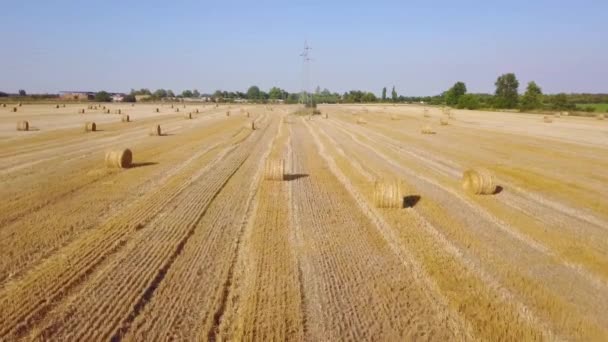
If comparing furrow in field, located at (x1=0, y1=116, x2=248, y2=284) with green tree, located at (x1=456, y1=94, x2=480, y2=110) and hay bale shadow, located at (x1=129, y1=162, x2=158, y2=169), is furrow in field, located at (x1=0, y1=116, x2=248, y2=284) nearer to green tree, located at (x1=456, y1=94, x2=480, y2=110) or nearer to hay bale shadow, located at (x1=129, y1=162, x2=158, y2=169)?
hay bale shadow, located at (x1=129, y1=162, x2=158, y2=169)

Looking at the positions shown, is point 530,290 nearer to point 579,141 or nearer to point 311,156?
point 311,156

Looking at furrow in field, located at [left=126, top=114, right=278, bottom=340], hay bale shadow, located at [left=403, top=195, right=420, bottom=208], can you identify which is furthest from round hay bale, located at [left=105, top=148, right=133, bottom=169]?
hay bale shadow, located at [left=403, top=195, right=420, bottom=208]

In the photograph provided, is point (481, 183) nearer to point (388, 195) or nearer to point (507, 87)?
point (388, 195)

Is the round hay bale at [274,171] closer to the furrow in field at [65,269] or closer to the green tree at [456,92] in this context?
the furrow in field at [65,269]

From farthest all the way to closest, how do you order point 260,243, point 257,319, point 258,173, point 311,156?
point 311,156 → point 258,173 → point 260,243 → point 257,319

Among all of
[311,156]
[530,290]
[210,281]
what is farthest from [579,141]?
[210,281]

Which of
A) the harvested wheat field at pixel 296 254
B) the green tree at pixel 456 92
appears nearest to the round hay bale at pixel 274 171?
the harvested wheat field at pixel 296 254
